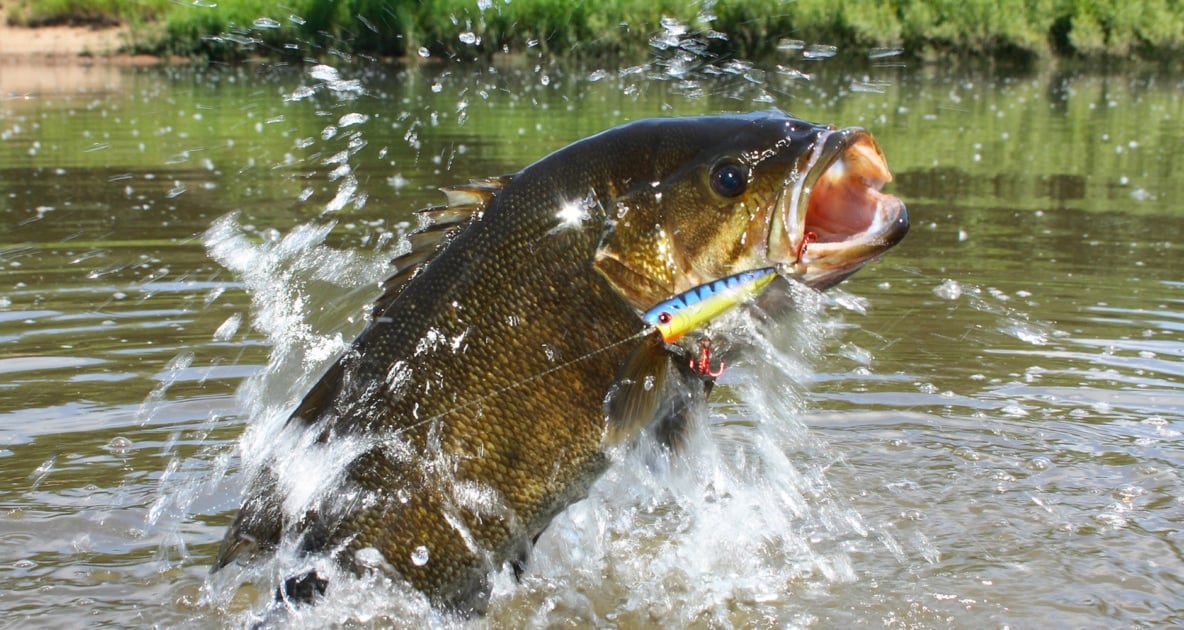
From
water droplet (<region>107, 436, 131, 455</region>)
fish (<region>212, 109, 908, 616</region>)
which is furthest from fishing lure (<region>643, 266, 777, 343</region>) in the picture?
water droplet (<region>107, 436, 131, 455</region>)

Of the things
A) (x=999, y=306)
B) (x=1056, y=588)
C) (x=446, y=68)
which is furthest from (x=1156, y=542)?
(x=446, y=68)

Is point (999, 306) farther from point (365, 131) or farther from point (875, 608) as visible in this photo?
point (365, 131)

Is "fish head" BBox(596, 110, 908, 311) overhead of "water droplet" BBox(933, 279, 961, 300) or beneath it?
overhead

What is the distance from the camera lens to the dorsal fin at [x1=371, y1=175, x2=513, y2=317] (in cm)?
327

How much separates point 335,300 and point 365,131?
1232 centimetres

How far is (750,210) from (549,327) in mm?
579

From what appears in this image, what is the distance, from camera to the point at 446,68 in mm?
34844

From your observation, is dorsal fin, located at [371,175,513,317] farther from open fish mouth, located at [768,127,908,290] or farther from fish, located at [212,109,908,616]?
open fish mouth, located at [768,127,908,290]

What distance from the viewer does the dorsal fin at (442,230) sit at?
10.7ft

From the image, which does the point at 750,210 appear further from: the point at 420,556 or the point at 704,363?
the point at 420,556

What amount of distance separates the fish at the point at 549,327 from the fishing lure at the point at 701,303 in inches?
1.1

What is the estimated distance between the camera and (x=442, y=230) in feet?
10.8

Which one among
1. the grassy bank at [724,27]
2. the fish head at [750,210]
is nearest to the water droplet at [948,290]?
the fish head at [750,210]

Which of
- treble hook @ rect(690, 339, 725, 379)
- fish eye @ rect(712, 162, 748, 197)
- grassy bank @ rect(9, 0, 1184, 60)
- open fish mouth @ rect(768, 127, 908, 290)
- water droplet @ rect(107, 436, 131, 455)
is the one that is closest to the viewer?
open fish mouth @ rect(768, 127, 908, 290)
